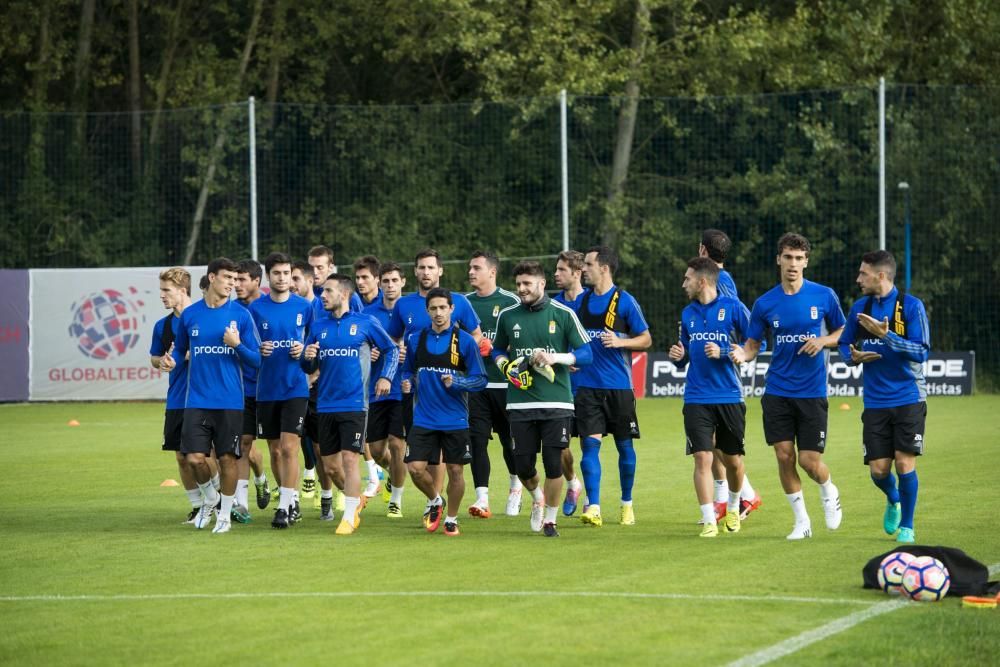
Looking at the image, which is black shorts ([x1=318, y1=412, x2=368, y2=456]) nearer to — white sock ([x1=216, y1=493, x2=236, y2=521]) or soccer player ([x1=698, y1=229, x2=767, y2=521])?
white sock ([x1=216, y1=493, x2=236, y2=521])

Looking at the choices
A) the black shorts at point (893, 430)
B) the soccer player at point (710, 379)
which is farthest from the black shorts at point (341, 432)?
the black shorts at point (893, 430)

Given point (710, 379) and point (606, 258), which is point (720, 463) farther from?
point (606, 258)

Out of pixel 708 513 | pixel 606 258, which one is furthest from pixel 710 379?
pixel 606 258

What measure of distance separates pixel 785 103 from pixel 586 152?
12.9 ft

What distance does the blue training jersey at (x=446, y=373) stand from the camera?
11961 millimetres

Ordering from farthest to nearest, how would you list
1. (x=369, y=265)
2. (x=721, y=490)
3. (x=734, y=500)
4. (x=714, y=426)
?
(x=369, y=265), (x=721, y=490), (x=734, y=500), (x=714, y=426)

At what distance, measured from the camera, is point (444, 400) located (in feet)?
39.4

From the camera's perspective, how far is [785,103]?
29.4m

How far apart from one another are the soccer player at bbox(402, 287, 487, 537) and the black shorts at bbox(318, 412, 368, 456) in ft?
1.56

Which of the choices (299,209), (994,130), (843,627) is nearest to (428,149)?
(299,209)

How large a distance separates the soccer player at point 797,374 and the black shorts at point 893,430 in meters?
0.35

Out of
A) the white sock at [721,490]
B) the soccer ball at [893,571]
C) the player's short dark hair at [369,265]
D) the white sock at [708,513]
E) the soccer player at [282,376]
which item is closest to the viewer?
the soccer ball at [893,571]

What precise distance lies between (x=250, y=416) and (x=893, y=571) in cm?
644

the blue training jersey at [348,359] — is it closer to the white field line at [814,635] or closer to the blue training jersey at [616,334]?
the blue training jersey at [616,334]
